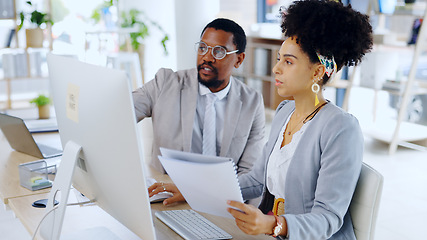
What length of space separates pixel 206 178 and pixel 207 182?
0.02 m

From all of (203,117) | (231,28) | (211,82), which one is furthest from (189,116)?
(231,28)

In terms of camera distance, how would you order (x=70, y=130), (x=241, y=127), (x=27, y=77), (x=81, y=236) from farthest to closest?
(x=27, y=77)
(x=241, y=127)
(x=81, y=236)
(x=70, y=130)

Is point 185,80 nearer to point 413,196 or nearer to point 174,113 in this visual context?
point 174,113

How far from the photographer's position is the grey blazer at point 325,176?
1.36 m

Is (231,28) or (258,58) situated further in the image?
(258,58)

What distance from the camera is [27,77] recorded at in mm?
6398

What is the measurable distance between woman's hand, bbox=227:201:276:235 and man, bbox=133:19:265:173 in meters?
0.87

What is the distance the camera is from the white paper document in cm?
120

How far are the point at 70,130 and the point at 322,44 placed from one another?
0.75m

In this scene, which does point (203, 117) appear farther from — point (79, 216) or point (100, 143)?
point (100, 143)

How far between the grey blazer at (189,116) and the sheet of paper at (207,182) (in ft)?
2.59

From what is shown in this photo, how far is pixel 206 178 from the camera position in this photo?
4.10 feet

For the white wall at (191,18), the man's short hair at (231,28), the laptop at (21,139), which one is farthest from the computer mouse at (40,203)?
the white wall at (191,18)

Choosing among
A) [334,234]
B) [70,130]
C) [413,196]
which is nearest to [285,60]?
[334,234]
